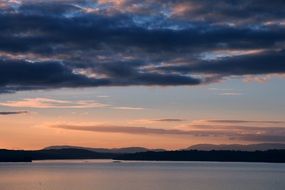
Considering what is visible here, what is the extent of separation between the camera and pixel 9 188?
9169cm

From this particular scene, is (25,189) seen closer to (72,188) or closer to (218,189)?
(72,188)

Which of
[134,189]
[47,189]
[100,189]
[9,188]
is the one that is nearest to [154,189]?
[134,189]

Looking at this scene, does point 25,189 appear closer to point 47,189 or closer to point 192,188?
point 47,189

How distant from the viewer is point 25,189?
90250 mm

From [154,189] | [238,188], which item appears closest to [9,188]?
[154,189]

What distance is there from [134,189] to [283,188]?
2498 cm

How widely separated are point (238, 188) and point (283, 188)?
24.4 feet

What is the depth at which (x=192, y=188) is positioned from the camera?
91.2 meters

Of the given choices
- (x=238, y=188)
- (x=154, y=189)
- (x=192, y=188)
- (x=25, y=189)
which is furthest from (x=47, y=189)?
(x=238, y=188)

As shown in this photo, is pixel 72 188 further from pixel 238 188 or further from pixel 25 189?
pixel 238 188

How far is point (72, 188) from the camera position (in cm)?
9094

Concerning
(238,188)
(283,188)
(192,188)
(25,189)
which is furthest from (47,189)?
(283,188)

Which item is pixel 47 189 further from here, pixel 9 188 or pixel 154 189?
pixel 154 189

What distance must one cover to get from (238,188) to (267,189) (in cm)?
486
